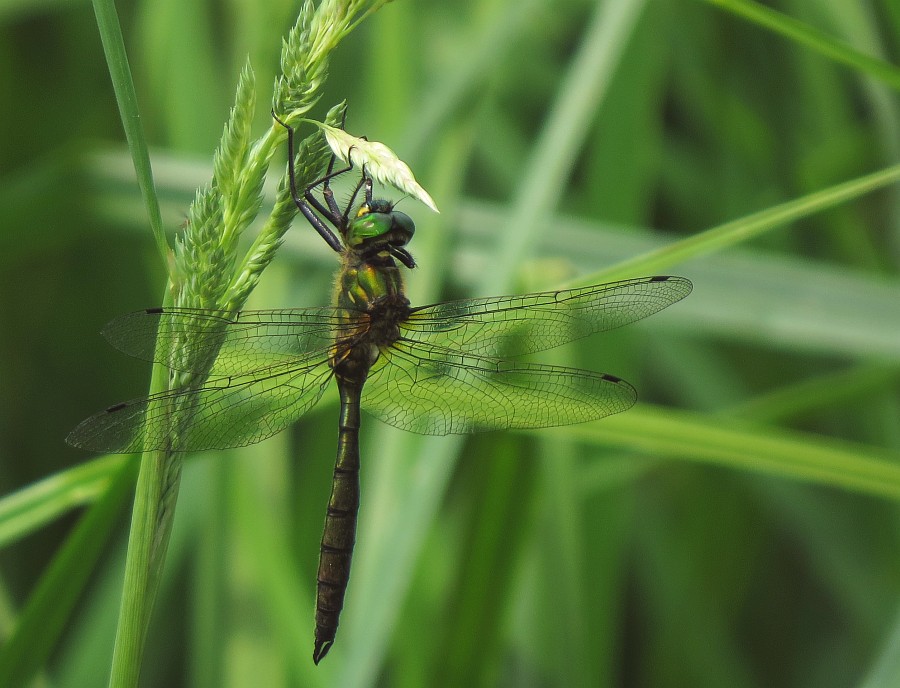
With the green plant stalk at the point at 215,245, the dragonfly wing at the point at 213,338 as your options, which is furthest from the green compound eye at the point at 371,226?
the green plant stalk at the point at 215,245

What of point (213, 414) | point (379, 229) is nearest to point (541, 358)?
point (379, 229)

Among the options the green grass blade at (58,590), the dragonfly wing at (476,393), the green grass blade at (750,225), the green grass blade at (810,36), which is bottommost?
the green grass blade at (58,590)

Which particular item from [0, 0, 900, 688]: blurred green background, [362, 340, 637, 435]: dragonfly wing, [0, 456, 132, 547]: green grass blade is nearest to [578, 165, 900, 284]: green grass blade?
[362, 340, 637, 435]: dragonfly wing

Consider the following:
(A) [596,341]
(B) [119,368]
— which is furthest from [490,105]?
(B) [119,368]

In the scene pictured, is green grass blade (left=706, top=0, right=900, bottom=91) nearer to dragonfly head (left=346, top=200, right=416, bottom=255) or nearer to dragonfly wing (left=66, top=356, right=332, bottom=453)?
dragonfly head (left=346, top=200, right=416, bottom=255)

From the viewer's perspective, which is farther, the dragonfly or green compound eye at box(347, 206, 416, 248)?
green compound eye at box(347, 206, 416, 248)

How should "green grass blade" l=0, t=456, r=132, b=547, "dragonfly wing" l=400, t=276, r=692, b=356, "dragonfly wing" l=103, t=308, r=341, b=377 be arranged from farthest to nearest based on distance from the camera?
"dragonfly wing" l=400, t=276, r=692, b=356 → "green grass blade" l=0, t=456, r=132, b=547 → "dragonfly wing" l=103, t=308, r=341, b=377

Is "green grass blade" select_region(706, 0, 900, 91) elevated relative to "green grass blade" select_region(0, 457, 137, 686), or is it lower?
elevated

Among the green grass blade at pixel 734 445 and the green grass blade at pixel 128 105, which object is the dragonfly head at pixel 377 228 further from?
the green grass blade at pixel 128 105
